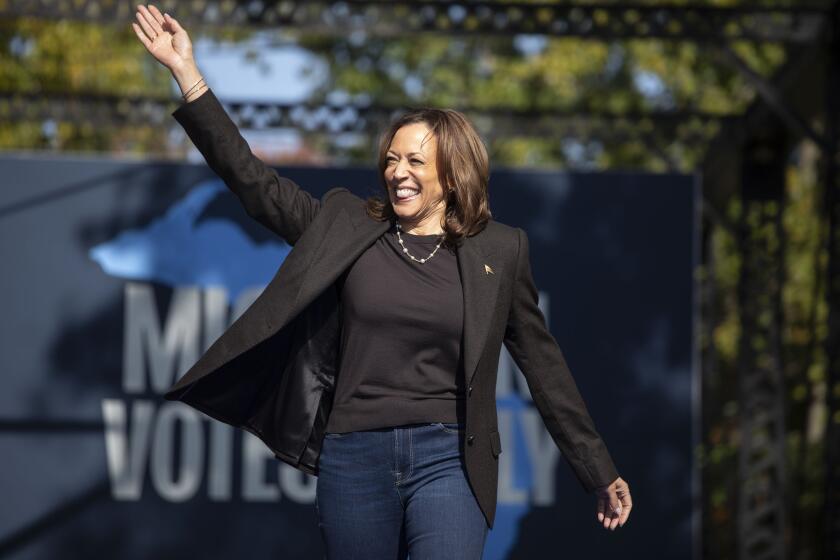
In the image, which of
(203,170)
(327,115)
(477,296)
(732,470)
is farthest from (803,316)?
(477,296)

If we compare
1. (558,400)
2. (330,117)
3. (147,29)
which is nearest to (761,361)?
(330,117)

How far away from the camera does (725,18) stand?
821 cm

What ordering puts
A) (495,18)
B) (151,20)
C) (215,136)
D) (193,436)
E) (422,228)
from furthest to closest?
(495,18) → (193,436) → (422,228) → (151,20) → (215,136)

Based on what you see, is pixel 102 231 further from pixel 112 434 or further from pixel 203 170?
pixel 112 434

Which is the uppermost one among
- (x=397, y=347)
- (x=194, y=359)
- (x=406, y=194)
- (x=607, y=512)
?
(x=406, y=194)

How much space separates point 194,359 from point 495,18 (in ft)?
9.79

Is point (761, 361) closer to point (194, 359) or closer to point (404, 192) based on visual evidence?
point (194, 359)

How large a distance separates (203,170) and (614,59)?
11145mm

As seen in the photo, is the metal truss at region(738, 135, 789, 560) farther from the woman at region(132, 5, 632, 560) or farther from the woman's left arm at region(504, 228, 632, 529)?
the woman at region(132, 5, 632, 560)

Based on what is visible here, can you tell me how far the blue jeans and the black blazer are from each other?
71 mm

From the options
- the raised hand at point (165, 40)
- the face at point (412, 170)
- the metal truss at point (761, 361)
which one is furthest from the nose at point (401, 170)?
the metal truss at point (761, 361)

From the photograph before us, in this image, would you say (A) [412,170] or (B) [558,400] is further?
(B) [558,400]

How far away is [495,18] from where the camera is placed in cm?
823

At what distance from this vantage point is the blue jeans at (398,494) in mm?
3268
